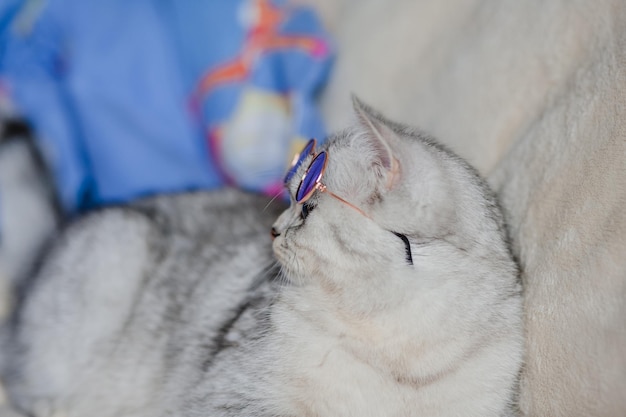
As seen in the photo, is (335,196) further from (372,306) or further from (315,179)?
(372,306)

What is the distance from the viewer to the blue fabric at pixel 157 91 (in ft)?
7.12

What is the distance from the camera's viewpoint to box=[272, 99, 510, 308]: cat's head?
1066 millimetres

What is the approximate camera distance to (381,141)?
41.0 inches

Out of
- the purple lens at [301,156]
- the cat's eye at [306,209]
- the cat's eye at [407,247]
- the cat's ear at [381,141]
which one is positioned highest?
the cat's ear at [381,141]

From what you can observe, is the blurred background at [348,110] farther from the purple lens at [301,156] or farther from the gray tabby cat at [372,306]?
the purple lens at [301,156]

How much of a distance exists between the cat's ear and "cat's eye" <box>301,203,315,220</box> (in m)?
0.15

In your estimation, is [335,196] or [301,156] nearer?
[335,196]

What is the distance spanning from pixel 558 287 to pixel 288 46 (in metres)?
1.51

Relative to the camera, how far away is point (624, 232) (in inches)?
38.7

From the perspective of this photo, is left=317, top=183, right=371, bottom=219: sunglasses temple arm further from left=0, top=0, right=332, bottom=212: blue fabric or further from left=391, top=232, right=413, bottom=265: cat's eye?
left=0, top=0, right=332, bottom=212: blue fabric

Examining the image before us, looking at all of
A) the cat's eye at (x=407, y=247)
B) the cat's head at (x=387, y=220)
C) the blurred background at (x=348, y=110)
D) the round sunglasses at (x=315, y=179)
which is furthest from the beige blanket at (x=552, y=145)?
the round sunglasses at (x=315, y=179)

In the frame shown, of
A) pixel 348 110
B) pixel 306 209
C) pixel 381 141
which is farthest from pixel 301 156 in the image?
pixel 348 110

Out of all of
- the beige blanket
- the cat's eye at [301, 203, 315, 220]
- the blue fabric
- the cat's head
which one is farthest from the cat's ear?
the blue fabric

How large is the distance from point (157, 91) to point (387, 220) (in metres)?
1.44
